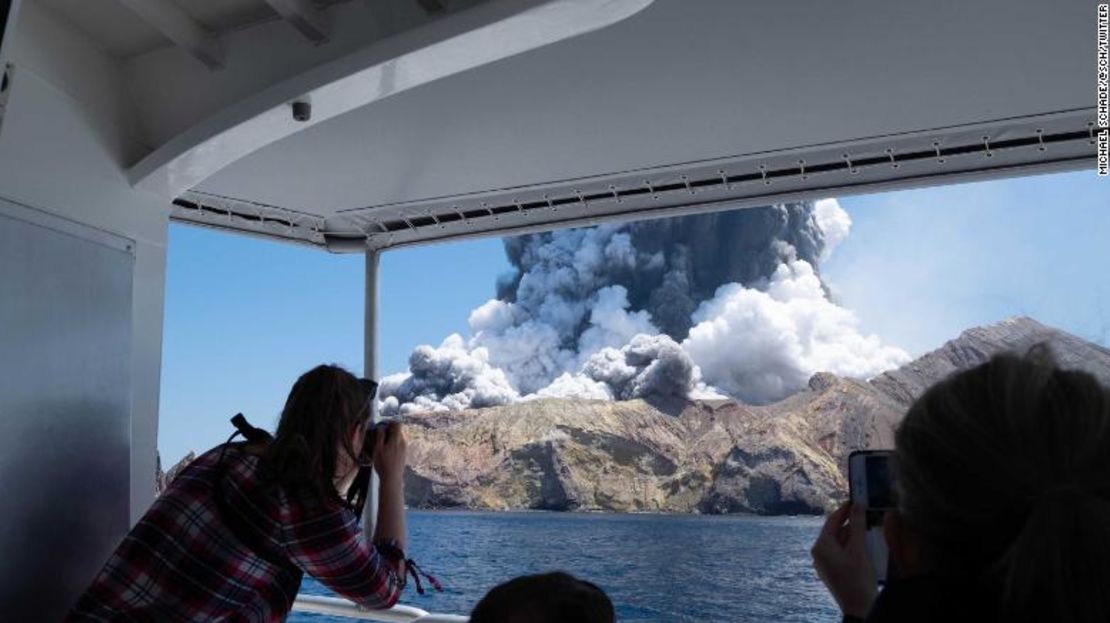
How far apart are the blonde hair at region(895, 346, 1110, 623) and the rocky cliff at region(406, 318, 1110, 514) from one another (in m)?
27.4

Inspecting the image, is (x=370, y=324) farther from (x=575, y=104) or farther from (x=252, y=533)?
(x=252, y=533)

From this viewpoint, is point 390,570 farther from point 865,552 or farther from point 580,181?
point 580,181

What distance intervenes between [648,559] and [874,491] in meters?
30.3

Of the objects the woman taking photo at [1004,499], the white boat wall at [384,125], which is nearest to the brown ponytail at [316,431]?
the white boat wall at [384,125]

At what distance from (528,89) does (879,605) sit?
1.99 meters

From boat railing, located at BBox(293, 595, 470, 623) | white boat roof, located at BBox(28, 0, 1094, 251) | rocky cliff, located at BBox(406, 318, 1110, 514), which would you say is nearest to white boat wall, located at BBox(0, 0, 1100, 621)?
white boat roof, located at BBox(28, 0, 1094, 251)

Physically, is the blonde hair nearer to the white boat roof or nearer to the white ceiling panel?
the white boat roof

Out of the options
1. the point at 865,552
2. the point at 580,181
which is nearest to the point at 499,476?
the point at 580,181

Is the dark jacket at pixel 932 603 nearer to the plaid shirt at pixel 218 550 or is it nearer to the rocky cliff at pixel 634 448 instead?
the plaid shirt at pixel 218 550

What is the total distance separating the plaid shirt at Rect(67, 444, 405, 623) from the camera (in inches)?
48.9

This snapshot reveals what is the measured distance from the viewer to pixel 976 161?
2625 millimetres

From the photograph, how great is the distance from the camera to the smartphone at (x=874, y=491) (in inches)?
29.8

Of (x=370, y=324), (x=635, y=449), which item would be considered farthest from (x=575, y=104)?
(x=635, y=449)

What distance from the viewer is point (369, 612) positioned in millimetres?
2668
